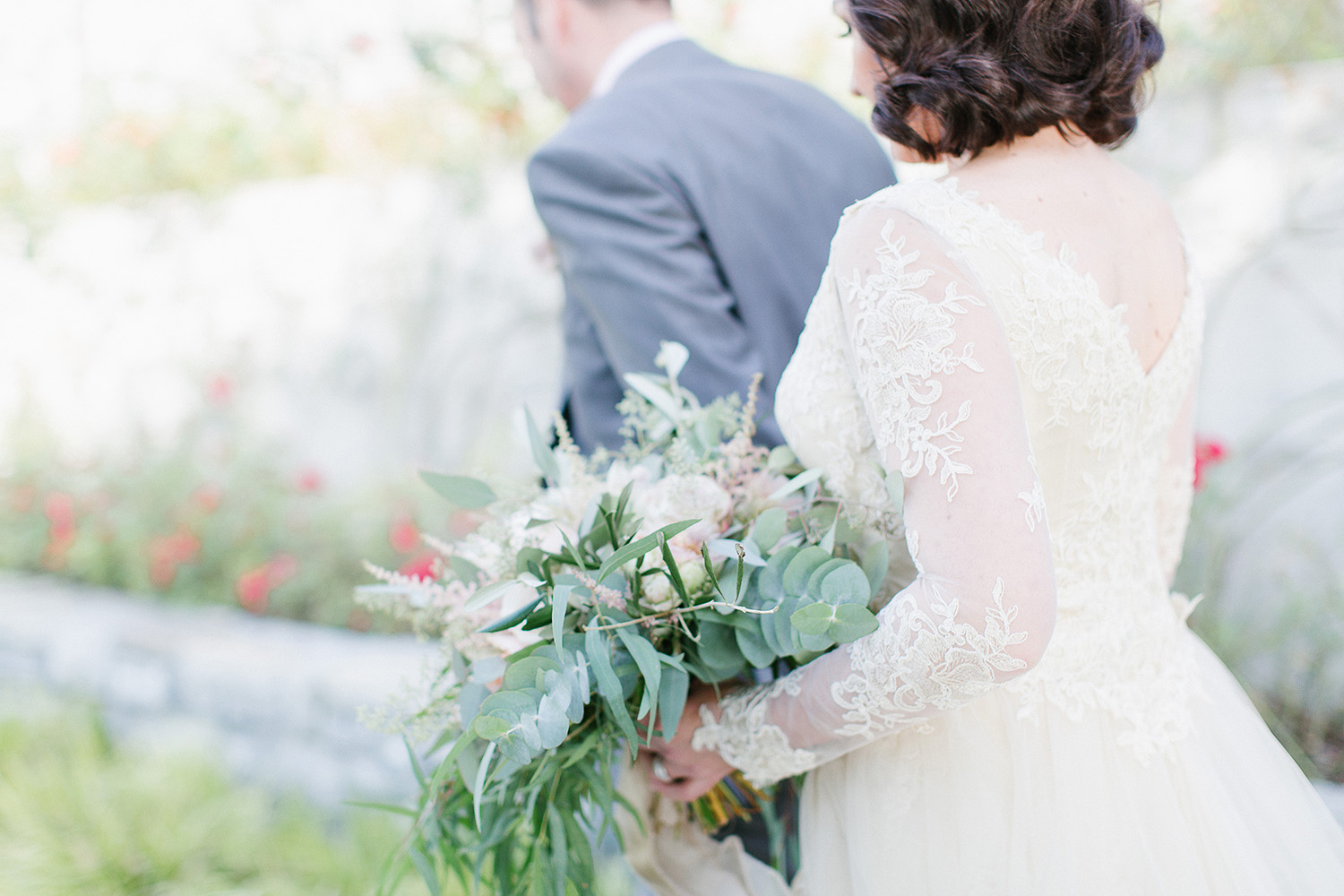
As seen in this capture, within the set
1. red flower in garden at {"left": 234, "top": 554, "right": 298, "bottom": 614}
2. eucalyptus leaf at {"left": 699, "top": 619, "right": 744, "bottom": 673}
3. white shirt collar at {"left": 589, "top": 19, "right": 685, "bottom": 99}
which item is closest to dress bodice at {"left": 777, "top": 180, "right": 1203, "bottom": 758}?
eucalyptus leaf at {"left": 699, "top": 619, "right": 744, "bottom": 673}

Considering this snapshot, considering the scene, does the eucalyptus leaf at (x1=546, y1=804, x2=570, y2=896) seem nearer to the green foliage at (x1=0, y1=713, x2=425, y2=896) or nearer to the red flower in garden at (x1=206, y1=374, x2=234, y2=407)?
the green foliage at (x1=0, y1=713, x2=425, y2=896)

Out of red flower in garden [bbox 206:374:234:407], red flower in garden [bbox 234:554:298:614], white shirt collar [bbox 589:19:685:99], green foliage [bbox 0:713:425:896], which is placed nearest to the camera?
white shirt collar [bbox 589:19:685:99]

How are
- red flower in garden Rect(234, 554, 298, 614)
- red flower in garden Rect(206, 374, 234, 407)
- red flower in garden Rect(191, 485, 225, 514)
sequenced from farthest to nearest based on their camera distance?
red flower in garden Rect(206, 374, 234, 407) < red flower in garden Rect(191, 485, 225, 514) < red flower in garden Rect(234, 554, 298, 614)

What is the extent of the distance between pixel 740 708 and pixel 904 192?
0.69 metres

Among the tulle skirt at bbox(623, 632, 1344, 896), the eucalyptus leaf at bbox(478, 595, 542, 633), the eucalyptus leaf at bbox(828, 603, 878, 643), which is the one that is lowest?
the tulle skirt at bbox(623, 632, 1344, 896)

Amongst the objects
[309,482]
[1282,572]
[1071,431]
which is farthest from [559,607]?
[309,482]

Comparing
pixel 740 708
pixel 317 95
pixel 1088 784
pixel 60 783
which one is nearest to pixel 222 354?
pixel 317 95

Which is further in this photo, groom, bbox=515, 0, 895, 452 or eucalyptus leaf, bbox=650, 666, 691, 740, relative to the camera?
groom, bbox=515, 0, 895, 452

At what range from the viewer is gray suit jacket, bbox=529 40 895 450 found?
1.61 m

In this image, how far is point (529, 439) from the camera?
130 centimetres

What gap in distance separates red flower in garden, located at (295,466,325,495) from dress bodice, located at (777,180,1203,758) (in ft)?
12.4

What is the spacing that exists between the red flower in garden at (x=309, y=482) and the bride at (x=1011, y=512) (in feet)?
12.0

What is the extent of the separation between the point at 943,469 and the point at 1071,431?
0.83 feet

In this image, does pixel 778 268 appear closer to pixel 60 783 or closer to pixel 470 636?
pixel 470 636
